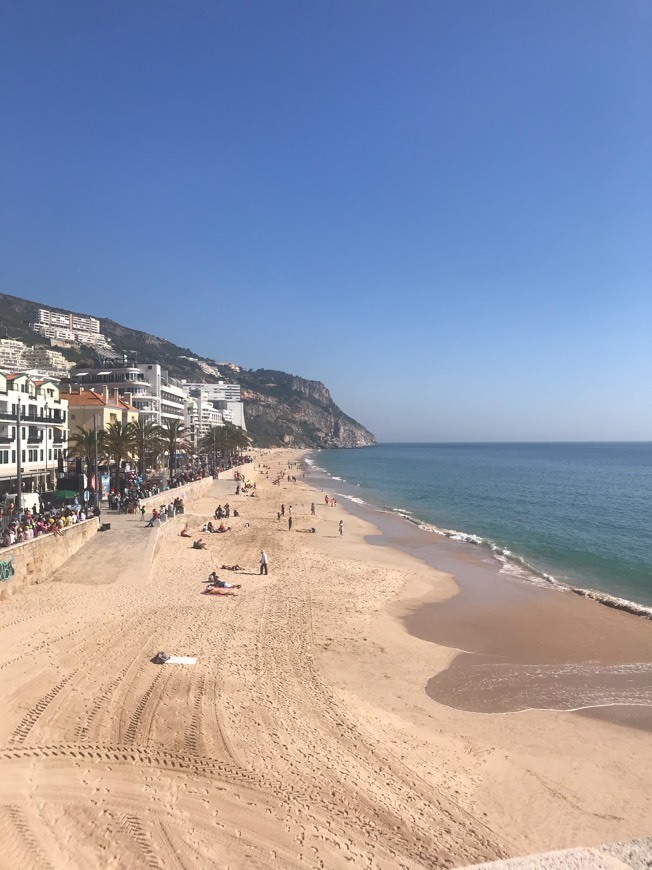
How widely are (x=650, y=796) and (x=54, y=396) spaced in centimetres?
3643

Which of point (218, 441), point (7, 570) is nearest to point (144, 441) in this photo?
point (7, 570)

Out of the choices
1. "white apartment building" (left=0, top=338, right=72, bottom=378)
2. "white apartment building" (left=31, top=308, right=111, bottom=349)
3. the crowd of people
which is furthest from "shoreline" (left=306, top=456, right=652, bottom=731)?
"white apartment building" (left=31, top=308, right=111, bottom=349)

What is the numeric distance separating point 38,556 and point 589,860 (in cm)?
1836

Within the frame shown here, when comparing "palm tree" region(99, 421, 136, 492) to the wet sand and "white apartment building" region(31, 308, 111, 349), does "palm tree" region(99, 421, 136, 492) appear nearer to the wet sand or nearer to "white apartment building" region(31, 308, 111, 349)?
the wet sand

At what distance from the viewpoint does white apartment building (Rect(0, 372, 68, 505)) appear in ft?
93.2

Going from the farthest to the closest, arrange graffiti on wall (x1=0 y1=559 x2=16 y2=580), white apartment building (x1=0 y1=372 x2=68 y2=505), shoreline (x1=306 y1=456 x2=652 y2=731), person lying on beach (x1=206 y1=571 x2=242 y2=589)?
white apartment building (x1=0 y1=372 x2=68 y2=505) < person lying on beach (x1=206 y1=571 x2=242 y2=589) < graffiti on wall (x1=0 y1=559 x2=16 y2=580) < shoreline (x1=306 y1=456 x2=652 y2=731)

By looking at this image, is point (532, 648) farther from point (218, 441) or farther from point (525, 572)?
point (218, 441)

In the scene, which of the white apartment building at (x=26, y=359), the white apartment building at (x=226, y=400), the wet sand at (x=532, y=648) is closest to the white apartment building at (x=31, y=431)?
the wet sand at (x=532, y=648)

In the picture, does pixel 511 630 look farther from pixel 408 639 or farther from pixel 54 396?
pixel 54 396

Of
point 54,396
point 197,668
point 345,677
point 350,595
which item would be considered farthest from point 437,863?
point 54,396

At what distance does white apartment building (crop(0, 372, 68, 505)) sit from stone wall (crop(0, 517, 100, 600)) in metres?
6.01

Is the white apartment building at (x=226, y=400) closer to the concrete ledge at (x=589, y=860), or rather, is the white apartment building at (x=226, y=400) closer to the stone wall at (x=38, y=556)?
the stone wall at (x=38, y=556)

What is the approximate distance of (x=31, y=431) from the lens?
3105 centimetres

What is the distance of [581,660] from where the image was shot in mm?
15023
